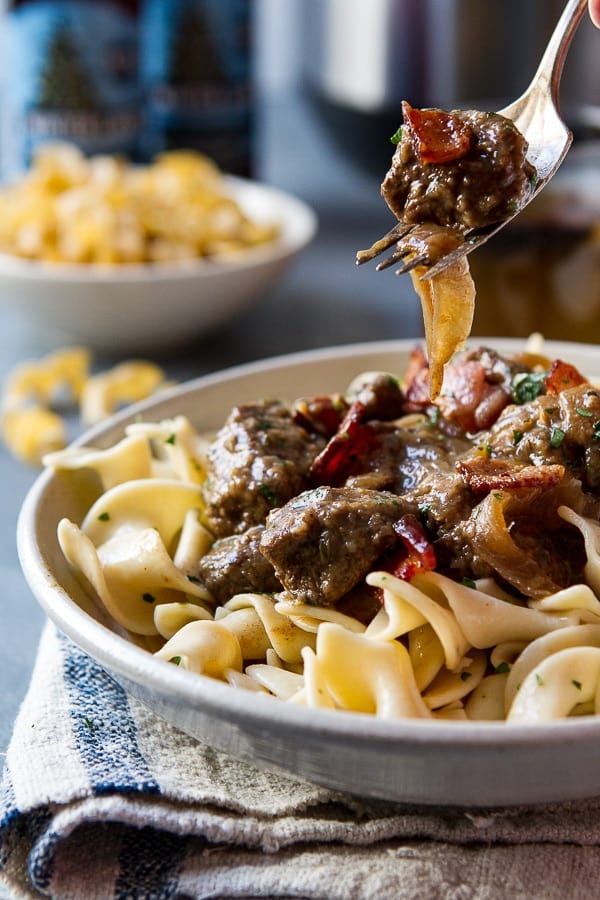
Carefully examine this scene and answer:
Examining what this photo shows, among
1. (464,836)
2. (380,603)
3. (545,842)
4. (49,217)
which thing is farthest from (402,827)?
(49,217)

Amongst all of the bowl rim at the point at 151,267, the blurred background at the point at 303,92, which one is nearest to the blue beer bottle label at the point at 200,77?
the blurred background at the point at 303,92

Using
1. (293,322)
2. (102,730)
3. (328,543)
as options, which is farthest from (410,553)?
(293,322)

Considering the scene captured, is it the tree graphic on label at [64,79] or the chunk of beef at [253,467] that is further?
the tree graphic on label at [64,79]

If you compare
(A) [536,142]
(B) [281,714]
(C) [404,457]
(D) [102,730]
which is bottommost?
(D) [102,730]

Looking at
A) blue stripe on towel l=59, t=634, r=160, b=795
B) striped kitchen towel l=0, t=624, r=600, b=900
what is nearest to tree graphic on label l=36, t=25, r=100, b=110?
blue stripe on towel l=59, t=634, r=160, b=795

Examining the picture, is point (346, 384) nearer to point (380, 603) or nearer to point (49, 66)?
point (380, 603)

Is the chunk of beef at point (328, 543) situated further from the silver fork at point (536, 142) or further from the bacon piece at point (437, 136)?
the bacon piece at point (437, 136)

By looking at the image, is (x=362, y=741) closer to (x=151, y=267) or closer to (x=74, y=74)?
(x=151, y=267)
